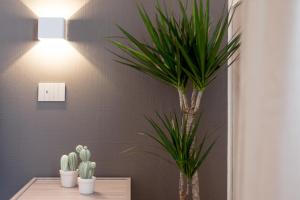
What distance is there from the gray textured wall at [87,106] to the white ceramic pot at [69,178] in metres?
0.27

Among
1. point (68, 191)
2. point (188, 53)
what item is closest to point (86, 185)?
point (68, 191)

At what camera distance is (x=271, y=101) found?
4.02ft

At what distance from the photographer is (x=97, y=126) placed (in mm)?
1895

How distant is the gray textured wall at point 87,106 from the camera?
1884 millimetres

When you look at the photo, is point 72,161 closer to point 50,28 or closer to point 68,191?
point 68,191

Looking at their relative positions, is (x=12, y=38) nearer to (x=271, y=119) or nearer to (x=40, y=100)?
(x=40, y=100)

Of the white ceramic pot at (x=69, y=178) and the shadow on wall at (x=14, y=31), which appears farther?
the shadow on wall at (x=14, y=31)

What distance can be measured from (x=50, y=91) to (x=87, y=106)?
0.24 metres

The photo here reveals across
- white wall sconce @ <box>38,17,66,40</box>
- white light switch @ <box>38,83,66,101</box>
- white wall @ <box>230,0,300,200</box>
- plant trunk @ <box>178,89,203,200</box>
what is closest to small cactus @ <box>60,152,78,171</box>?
white light switch @ <box>38,83,66,101</box>

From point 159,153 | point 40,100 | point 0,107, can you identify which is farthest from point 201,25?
point 0,107

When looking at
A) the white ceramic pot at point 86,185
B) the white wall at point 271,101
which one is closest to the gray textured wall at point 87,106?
the white ceramic pot at point 86,185

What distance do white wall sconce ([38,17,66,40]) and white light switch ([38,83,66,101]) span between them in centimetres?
29

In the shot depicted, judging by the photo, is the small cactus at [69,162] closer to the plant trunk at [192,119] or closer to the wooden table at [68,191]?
the wooden table at [68,191]

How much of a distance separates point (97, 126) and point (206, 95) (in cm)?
70
